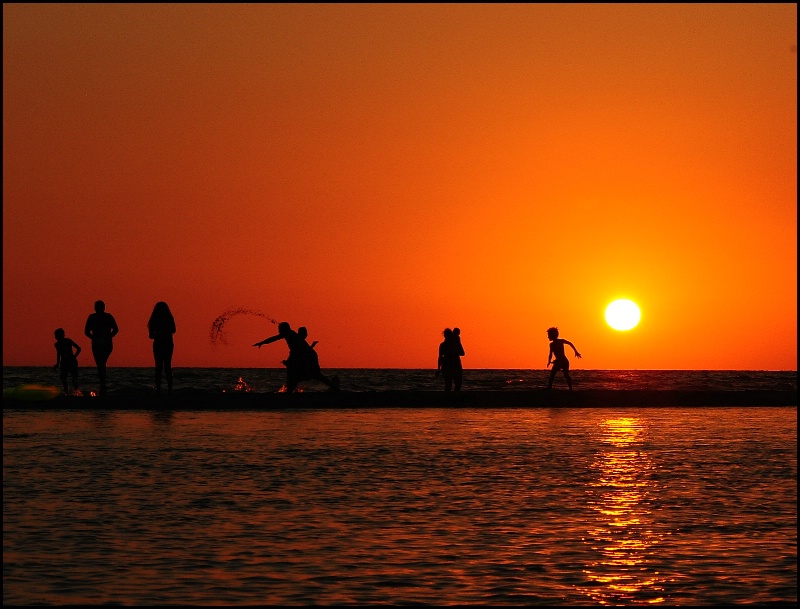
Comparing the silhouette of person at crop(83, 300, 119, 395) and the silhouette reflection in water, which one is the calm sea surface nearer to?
the silhouette reflection in water

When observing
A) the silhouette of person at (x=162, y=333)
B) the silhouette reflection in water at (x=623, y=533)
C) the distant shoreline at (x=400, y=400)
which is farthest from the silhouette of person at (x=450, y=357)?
the silhouette reflection in water at (x=623, y=533)

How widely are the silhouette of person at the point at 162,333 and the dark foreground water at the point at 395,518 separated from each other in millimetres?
6101

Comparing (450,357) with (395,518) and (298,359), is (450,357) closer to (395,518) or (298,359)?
(298,359)

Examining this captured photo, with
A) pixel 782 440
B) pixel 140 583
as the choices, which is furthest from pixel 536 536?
pixel 782 440

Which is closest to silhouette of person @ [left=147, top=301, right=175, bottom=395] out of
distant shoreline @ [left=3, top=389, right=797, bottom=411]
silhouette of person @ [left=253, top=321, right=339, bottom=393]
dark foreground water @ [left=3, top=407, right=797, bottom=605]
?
distant shoreline @ [left=3, top=389, right=797, bottom=411]

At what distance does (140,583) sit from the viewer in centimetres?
749

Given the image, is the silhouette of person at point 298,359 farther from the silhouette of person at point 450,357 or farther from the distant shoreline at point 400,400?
the silhouette of person at point 450,357

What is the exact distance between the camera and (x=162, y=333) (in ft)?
80.2

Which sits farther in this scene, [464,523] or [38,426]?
[38,426]

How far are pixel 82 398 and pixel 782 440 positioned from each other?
12.5 m

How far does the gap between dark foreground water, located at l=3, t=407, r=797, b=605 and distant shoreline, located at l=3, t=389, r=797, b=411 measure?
5.33 meters

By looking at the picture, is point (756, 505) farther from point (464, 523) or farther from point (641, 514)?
point (464, 523)

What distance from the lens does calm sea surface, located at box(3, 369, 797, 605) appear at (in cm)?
747

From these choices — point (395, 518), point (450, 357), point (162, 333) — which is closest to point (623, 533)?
point (395, 518)
